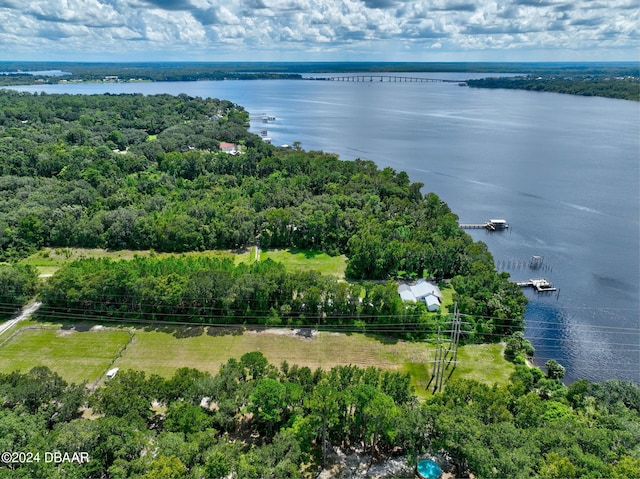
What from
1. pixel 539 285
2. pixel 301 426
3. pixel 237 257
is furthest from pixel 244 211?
pixel 301 426

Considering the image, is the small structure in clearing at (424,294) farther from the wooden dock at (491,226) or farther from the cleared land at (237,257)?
the wooden dock at (491,226)

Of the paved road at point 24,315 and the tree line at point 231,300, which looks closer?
the tree line at point 231,300

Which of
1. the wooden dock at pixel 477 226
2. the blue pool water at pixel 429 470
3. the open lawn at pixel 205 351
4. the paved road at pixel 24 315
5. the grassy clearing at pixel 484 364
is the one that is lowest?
the paved road at pixel 24 315

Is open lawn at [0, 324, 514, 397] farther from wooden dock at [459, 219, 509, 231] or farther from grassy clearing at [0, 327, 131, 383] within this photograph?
wooden dock at [459, 219, 509, 231]

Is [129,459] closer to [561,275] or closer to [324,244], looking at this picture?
[324,244]

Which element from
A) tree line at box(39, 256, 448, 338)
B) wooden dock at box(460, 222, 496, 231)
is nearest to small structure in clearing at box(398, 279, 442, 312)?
tree line at box(39, 256, 448, 338)

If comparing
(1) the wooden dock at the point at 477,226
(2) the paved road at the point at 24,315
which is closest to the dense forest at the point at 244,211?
(1) the wooden dock at the point at 477,226

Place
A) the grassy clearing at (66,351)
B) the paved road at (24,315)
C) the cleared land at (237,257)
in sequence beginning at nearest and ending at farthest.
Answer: the grassy clearing at (66,351)
the paved road at (24,315)
the cleared land at (237,257)
